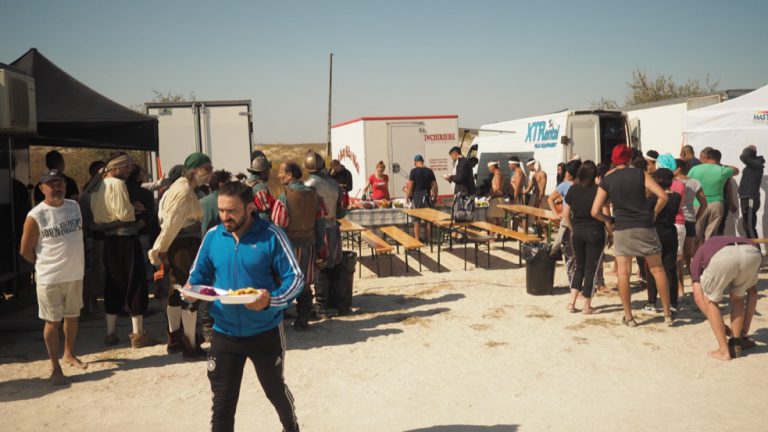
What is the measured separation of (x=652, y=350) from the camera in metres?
6.05

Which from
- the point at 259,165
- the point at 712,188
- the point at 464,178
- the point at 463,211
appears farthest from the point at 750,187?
the point at 259,165

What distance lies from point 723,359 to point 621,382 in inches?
47.6

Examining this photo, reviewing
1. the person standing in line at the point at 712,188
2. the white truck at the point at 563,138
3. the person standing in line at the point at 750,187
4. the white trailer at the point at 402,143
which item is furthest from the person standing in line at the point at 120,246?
the white truck at the point at 563,138

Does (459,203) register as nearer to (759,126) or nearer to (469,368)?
(759,126)

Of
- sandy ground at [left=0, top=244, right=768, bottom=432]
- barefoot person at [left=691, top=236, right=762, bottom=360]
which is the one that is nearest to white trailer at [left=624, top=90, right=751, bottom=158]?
sandy ground at [left=0, top=244, right=768, bottom=432]

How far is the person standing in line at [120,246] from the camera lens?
19.8 feet

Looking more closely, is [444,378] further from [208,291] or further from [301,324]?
[208,291]

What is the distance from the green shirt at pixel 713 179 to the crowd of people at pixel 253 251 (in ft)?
1.75

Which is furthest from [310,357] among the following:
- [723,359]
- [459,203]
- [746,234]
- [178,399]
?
[746,234]

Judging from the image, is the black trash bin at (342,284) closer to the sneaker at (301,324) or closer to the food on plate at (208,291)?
the sneaker at (301,324)

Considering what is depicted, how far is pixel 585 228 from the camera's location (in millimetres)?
7152

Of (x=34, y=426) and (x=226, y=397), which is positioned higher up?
(x=226, y=397)

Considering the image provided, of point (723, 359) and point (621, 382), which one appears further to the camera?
point (723, 359)

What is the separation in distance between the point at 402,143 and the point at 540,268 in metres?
8.33
